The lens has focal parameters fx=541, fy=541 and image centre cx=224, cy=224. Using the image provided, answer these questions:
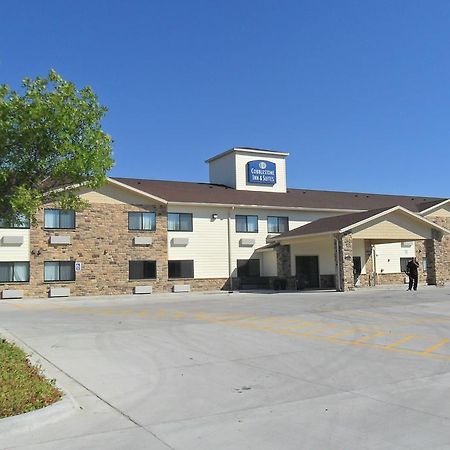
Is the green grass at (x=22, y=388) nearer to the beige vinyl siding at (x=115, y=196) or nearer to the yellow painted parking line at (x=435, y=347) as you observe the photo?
the yellow painted parking line at (x=435, y=347)

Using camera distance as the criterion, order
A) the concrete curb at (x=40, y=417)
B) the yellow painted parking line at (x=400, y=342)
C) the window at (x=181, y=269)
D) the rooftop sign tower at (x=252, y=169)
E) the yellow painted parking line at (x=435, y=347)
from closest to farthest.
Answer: the concrete curb at (x=40, y=417) → the yellow painted parking line at (x=435, y=347) → the yellow painted parking line at (x=400, y=342) → the window at (x=181, y=269) → the rooftop sign tower at (x=252, y=169)

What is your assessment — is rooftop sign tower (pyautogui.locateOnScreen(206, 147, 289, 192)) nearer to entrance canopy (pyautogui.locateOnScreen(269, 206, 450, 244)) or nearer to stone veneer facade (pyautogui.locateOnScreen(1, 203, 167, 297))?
entrance canopy (pyautogui.locateOnScreen(269, 206, 450, 244))

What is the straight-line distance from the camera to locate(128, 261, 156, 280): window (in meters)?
30.2

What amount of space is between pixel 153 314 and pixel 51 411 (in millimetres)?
11917

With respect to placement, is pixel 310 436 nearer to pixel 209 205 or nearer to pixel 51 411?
pixel 51 411

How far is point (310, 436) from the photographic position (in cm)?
530

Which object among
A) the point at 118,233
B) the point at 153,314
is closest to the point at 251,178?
the point at 118,233

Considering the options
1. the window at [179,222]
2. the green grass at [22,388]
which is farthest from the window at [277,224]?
the green grass at [22,388]

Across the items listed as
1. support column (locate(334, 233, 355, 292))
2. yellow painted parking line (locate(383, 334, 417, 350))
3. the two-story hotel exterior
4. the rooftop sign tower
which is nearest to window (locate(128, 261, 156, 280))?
the two-story hotel exterior

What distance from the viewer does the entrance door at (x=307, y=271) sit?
3350cm

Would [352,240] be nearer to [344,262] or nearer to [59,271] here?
[344,262]

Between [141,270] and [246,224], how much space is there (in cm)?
737

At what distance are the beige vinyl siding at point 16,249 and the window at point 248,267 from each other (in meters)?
12.4

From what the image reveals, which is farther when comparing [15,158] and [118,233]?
[118,233]
